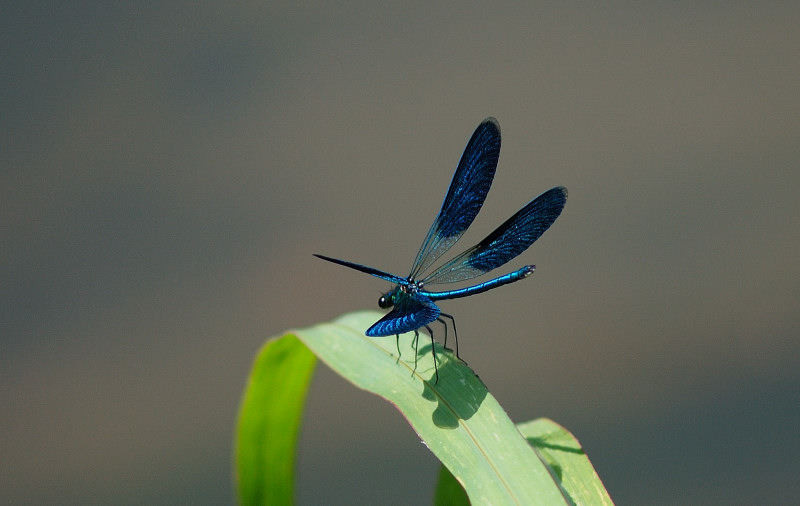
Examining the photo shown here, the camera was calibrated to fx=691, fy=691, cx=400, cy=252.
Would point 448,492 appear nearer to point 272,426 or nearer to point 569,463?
point 569,463

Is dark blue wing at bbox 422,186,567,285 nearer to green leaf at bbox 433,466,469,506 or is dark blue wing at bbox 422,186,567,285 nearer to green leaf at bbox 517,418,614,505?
green leaf at bbox 517,418,614,505

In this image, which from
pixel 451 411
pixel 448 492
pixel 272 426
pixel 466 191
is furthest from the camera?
pixel 466 191

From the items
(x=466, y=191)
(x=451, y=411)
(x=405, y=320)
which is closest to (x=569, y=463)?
(x=451, y=411)

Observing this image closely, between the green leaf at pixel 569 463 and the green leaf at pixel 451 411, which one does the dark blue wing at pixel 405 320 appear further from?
the green leaf at pixel 569 463

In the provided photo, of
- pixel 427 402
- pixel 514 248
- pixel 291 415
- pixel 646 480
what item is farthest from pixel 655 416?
pixel 427 402

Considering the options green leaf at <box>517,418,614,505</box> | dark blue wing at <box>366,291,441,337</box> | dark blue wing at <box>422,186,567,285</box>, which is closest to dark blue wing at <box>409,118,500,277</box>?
dark blue wing at <box>422,186,567,285</box>

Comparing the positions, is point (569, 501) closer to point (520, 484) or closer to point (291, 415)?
point (520, 484)
